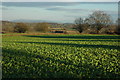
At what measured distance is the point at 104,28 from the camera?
5362 centimetres

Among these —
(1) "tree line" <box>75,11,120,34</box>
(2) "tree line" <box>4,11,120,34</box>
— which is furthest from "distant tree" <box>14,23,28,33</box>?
(1) "tree line" <box>75,11,120,34</box>

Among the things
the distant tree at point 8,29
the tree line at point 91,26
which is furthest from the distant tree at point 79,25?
the distant tree at point 8,29

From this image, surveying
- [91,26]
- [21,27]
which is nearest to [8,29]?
[21,27]

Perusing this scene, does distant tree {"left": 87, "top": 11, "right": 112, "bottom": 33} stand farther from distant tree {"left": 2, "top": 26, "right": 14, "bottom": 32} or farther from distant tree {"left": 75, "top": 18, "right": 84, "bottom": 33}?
distant tree {"left": 2, "top": 26, "right": 14, "bottom": 32}

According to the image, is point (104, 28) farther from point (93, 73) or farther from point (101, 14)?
point (93, 73)

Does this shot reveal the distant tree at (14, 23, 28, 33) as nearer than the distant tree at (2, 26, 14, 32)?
No

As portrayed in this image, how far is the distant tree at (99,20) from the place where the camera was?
5390 cm

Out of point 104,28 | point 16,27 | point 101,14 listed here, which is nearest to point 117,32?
point 104,28

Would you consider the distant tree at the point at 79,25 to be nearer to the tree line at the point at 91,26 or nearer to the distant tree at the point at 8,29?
the tree line at the point at 91,26

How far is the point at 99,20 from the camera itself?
5459 cm

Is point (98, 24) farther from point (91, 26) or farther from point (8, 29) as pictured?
point (8, 29)

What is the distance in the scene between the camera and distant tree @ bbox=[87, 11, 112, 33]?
5390 centimetres

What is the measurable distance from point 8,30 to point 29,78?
5504 centimetres

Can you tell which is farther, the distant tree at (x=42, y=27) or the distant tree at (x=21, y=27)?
the distant tree at (x=42, y=27)
